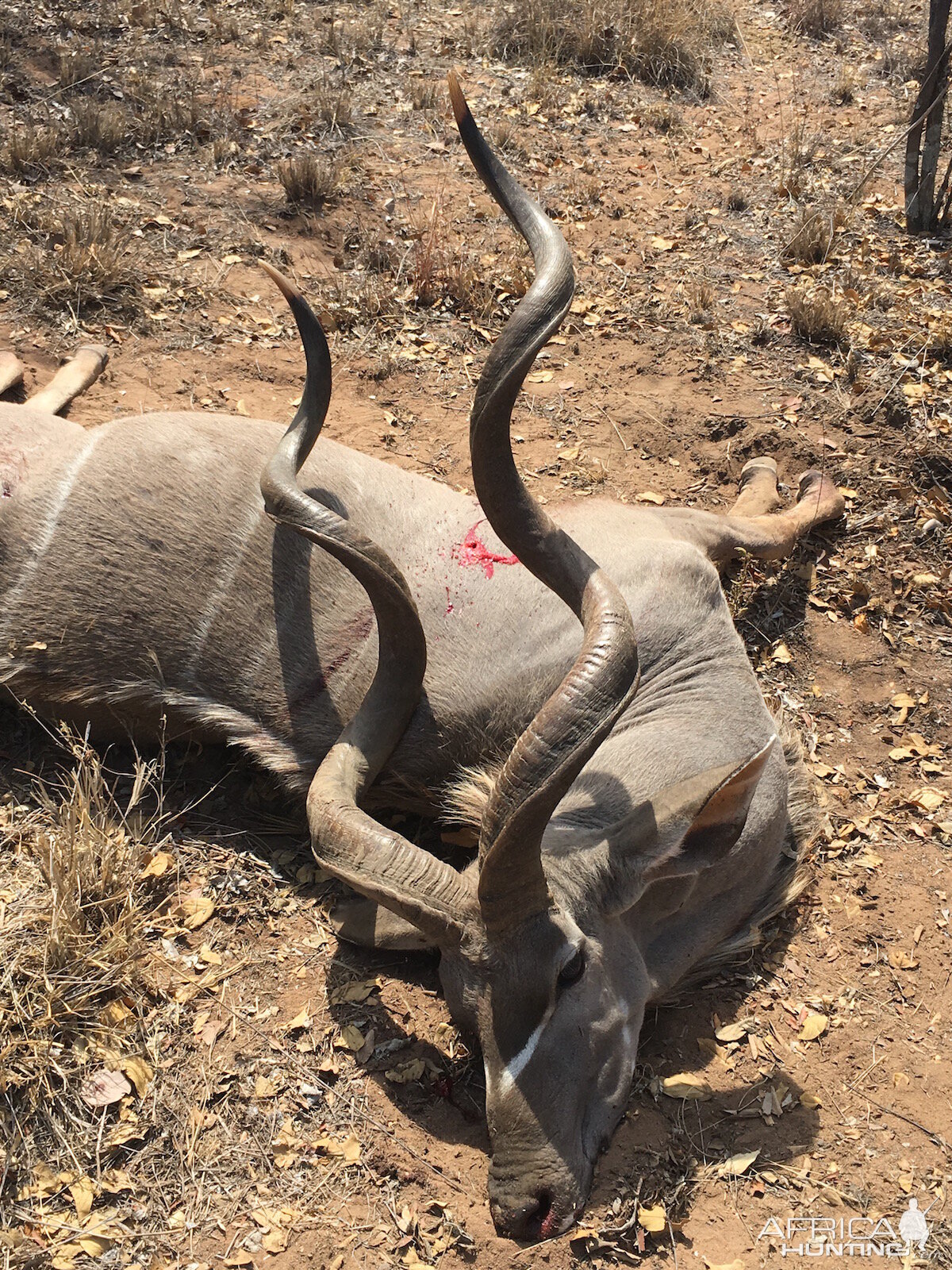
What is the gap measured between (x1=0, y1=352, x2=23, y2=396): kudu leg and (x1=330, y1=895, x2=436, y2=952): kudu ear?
11.0 feet

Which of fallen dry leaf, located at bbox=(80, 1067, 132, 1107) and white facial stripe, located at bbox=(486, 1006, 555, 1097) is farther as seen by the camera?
fallen dry leaf, located at bbox=(80, 1067, 132, 1107)

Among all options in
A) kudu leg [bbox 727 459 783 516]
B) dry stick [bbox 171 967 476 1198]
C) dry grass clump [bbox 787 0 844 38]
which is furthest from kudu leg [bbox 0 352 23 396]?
dry grass clump [bbox 787 0 844 38]

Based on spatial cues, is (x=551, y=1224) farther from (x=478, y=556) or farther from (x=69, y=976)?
(x=478, y=556)

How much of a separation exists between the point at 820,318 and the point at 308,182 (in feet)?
11.7

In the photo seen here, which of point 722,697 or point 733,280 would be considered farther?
point 733,280

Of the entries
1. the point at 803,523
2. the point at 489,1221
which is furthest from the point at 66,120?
the point at 489,1221

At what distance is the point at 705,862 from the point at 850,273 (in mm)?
4869

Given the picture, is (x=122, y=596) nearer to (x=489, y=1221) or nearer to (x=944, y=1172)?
(x=489, y=1221)

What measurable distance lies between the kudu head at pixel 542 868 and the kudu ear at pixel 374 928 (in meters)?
0.39

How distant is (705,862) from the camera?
130 inches

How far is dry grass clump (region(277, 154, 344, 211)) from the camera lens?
7.16 m

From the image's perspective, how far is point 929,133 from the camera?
6707 millimetres

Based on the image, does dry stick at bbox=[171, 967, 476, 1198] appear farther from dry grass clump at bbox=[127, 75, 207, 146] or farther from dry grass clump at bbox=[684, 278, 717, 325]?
dry grass clump at bbox=[127, 75, 207, 146]

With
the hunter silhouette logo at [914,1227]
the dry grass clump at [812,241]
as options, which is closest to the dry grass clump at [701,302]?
the dry grass clump at [812,241]
